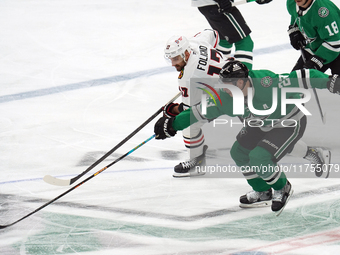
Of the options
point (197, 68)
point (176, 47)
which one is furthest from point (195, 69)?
point (176, 47)

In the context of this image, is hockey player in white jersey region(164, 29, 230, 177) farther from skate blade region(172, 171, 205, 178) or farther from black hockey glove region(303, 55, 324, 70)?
black hockey glove region(303, 55, 324, 70)

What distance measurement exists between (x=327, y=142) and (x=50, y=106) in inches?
105

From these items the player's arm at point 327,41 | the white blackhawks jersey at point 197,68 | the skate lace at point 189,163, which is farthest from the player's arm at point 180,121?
the player's arm at point 327,41

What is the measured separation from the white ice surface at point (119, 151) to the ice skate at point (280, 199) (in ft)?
0.23

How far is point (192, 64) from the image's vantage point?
3467mm

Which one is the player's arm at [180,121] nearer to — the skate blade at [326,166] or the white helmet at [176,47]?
the white helmet at [176,47]

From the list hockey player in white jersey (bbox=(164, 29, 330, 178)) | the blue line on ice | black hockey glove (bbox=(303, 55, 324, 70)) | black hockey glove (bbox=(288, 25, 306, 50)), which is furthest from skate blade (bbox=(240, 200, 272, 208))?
the blue line on ice

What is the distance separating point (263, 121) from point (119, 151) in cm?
158

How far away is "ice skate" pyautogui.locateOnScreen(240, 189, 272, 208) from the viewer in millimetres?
3294

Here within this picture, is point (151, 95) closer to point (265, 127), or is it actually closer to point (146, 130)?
point (146, 130)

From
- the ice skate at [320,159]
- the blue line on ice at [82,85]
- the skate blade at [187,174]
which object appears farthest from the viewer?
the blue line on ice at [82,85]

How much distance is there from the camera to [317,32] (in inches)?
146

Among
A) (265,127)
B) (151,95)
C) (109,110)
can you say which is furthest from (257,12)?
(265,127)

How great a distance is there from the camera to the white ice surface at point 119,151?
297 centimetres
